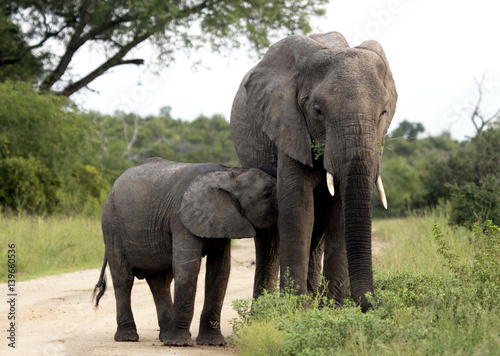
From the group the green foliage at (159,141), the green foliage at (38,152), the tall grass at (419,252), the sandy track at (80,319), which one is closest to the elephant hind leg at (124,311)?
the sandy track at (80,319)

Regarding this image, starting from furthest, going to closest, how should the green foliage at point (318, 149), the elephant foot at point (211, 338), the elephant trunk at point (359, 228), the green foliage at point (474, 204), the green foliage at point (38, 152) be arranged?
1. the green foliage at point (38, 152)
2. the green foliage at point (474, 204)
3. the elephant foot at point (211, 338)
4. the green foliage at point (318, 149)
5. the elephant trunk at point (359, 228)

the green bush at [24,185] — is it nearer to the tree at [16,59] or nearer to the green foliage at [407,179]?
the tree at [16,59]

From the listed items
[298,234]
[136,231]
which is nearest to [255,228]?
[298,234]

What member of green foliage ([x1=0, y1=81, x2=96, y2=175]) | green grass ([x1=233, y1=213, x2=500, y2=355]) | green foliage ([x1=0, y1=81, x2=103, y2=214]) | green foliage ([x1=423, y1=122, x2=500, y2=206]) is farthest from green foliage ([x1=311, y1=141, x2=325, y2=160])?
green foliage ([x1=0, y1=81, x2=96, y2=175])

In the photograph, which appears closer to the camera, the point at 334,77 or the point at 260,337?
the point at 260,337

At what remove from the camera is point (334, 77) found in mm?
5832

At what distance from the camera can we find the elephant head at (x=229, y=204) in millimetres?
6316

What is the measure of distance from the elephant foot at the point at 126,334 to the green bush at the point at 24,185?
32.8ft

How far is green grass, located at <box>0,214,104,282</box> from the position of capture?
12454 mm

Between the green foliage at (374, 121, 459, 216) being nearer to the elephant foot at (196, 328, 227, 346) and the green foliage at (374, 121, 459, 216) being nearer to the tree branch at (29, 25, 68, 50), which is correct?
the tree branch at (29, 25, 68, 50)

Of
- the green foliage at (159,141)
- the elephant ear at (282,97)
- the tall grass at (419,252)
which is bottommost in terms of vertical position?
the tall grass at (419,252)

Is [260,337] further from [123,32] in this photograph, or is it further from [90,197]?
[123,32]

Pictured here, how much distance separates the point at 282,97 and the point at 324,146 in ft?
2.14

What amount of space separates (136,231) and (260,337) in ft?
6.39
